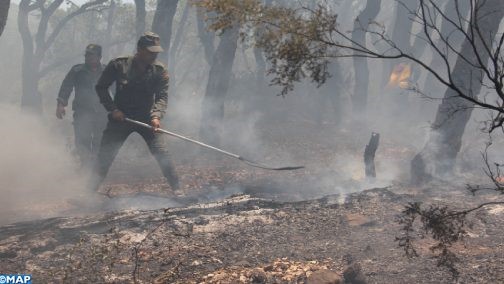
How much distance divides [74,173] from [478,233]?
261 inches

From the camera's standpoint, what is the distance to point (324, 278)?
3516 mm

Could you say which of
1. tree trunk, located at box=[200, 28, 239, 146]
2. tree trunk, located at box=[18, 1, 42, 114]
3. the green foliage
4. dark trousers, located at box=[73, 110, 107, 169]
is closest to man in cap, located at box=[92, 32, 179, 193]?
dark trousers, located at box=[73, 110, 107, 169]

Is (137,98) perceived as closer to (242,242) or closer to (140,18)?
(242,242)

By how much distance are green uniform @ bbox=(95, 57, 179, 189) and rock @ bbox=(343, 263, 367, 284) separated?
10.8ft

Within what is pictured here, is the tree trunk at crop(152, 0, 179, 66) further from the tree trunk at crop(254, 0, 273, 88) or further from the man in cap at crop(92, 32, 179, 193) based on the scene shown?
the tree trunk at crop(254, 0, 273, 88)

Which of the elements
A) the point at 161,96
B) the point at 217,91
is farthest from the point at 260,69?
the point at 161,96

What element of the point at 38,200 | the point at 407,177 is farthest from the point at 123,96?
the point at 407,177

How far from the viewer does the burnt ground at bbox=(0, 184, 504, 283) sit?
3.62 m

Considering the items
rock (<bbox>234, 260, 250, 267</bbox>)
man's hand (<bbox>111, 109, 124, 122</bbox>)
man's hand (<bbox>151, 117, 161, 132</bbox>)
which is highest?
man's hand (<bbox>111, 109, 124, 122</bbox>)

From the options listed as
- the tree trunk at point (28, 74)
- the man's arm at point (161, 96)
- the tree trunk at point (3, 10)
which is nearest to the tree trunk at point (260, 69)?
the tree trunk at point (28, 74)

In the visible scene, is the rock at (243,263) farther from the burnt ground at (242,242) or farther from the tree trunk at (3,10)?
the tree trunk at (3,10)

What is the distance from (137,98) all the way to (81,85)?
2.00m

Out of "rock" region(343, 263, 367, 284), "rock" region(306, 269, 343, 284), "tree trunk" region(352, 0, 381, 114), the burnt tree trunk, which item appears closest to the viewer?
"rock" region(306, 269, 343, 284)

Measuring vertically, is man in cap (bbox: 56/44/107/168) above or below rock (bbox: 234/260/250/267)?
above
